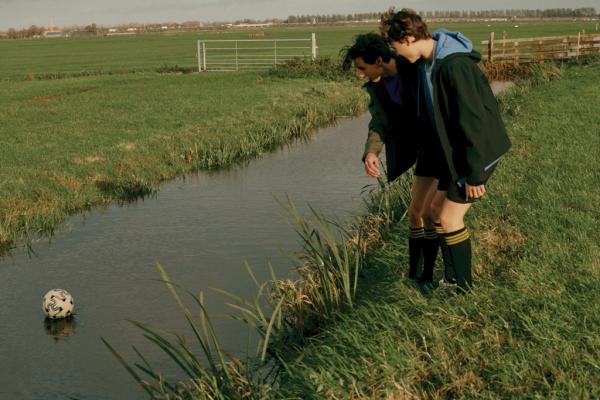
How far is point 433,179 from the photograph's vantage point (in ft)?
19.7

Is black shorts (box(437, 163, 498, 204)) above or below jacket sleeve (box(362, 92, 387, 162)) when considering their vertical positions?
below

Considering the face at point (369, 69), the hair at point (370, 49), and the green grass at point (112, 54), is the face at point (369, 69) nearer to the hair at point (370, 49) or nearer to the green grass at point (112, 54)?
the hair at point (370, 49)

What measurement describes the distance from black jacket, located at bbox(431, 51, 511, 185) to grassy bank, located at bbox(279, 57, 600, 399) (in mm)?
955

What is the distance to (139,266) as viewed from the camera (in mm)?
9555

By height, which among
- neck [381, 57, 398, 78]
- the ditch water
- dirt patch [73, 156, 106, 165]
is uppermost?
neck [381, 57, 398, 78]

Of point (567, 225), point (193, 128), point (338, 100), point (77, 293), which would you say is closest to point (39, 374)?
point (77, 293)

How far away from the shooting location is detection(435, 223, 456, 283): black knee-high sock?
18.7 ft

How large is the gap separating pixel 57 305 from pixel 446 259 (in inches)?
157

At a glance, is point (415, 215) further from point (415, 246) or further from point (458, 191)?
point (458, 191)

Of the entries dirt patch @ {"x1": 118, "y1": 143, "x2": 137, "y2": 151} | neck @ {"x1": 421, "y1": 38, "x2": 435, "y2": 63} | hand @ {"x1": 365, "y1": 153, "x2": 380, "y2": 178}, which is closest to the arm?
hand @ {"x1": 365, "y1": 153, "x2": 380, "y2": 178}

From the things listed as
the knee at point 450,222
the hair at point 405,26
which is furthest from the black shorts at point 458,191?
the hair at point 405,26

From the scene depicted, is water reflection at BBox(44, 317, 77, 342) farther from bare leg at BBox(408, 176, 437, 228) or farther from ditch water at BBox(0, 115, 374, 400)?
bare leg at BBox(408, 176, 437, 228)

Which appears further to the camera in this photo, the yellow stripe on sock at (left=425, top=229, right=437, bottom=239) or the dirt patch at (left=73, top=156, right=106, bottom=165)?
the dirt patch at (left=73, top=156, right=106, bottom=165)

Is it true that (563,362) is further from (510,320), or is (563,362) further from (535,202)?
(535,202)
